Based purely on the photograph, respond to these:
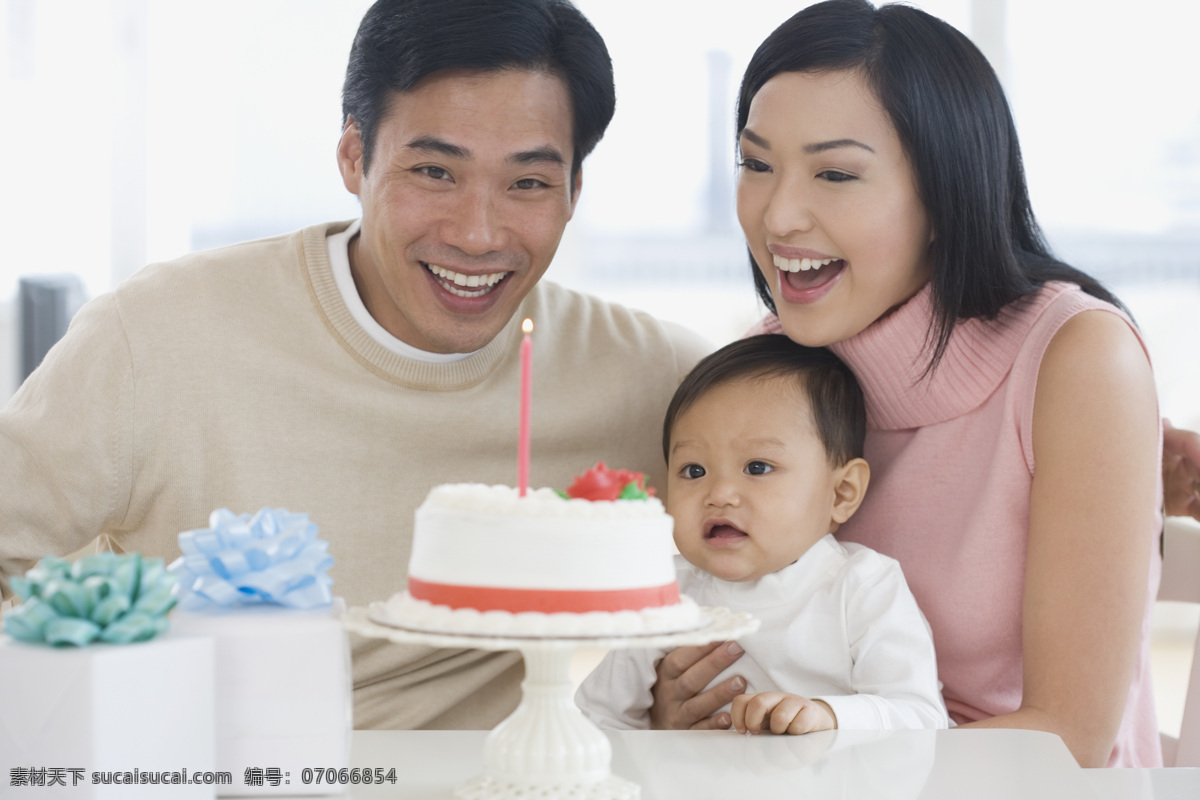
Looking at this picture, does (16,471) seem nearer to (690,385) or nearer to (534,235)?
(534,235)

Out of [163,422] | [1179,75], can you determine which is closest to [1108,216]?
[1179,75]

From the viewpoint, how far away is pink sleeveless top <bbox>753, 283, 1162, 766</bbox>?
1499mm

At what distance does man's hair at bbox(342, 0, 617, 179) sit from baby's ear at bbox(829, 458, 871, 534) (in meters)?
0.61

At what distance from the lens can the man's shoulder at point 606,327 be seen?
1.91 meters

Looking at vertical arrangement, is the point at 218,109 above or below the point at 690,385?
above

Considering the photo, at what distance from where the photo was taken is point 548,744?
34.2 inches

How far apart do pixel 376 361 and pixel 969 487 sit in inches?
33.9

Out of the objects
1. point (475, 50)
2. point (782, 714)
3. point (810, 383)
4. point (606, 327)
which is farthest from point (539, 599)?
point (606, 327)

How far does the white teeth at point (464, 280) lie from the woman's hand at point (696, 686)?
606mm

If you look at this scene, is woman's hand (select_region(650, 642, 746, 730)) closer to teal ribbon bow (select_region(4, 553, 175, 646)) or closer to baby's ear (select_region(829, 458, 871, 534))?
baby's ear (select_region(829, 458, 871, 534))

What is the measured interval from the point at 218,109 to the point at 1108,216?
11.8 ft

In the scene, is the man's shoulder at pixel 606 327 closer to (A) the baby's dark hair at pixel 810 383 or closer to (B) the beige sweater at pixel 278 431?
(B) the beige sweater at pixel 278 431

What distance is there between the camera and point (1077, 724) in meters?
1.36

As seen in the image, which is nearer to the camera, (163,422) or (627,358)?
(163,422)
